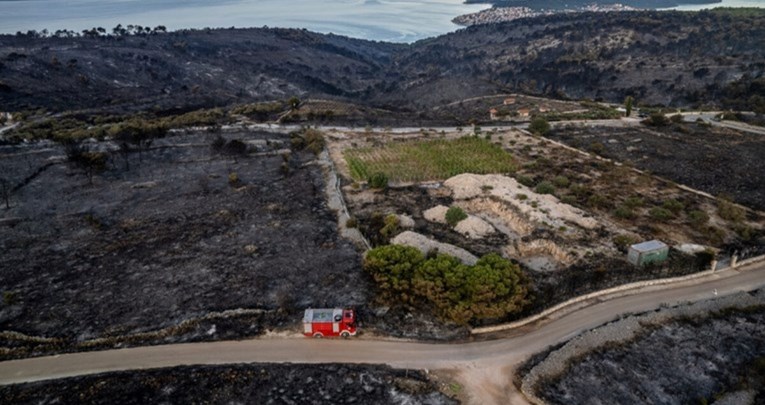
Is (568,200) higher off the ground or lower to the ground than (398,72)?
lower

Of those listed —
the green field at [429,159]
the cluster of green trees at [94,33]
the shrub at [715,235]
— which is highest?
the cluster of green trees at [94,33]

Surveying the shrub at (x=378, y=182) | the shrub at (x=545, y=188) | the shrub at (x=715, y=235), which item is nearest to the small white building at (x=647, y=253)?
the shrub at (x=715, y=235)

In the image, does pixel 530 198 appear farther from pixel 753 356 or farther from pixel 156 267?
pixel 156 267

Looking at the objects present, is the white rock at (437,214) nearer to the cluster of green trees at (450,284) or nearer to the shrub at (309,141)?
the cluster of green trees at (450,284)

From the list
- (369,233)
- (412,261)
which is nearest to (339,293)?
(412,261)

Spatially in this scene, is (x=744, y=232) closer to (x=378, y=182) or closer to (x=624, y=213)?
(x=624, y=213)

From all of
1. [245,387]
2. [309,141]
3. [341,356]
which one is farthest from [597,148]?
[245,387]
